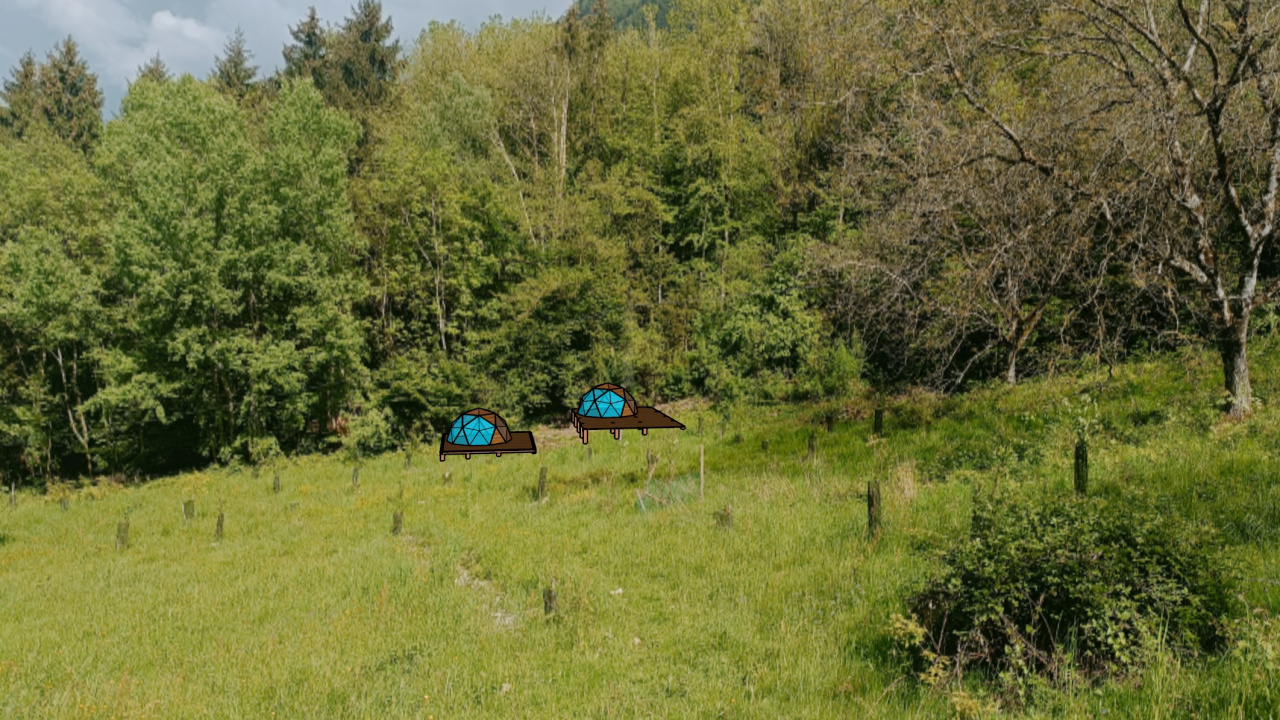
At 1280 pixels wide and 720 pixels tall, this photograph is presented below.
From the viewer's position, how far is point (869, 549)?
305 inches

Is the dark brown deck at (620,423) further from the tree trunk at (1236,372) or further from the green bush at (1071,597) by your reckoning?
the tree trunk at (1236,372)

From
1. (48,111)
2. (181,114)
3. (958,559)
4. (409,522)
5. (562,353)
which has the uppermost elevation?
(48,111)

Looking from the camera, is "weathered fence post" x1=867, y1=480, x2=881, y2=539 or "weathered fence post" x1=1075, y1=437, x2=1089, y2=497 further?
"weathered fence post" x1=867, y1=480, x2=881, y2=539

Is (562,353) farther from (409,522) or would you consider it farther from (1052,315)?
(1052,315)

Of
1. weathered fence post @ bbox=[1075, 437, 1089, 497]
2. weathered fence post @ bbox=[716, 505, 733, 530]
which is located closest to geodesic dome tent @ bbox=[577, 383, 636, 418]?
weathered fence post @ bbox=[716, 505, 733, 530]

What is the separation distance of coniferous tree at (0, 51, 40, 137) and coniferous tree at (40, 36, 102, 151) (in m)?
0.73

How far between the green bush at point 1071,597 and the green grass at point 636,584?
24 centimetres

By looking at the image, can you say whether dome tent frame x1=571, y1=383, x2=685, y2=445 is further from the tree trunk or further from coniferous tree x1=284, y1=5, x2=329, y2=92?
coniferous tree x1=284, y1=5, x2=329, y2=92

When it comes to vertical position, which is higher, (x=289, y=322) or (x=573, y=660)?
(x=289, y=322)

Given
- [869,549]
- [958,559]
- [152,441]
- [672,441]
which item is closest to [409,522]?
[672,441]

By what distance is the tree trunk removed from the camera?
29.7 ft

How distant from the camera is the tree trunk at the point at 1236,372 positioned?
9.05 m

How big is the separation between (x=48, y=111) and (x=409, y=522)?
5108cm

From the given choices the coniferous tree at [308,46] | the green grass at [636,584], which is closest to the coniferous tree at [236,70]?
the coniferous tree at [308,46]
